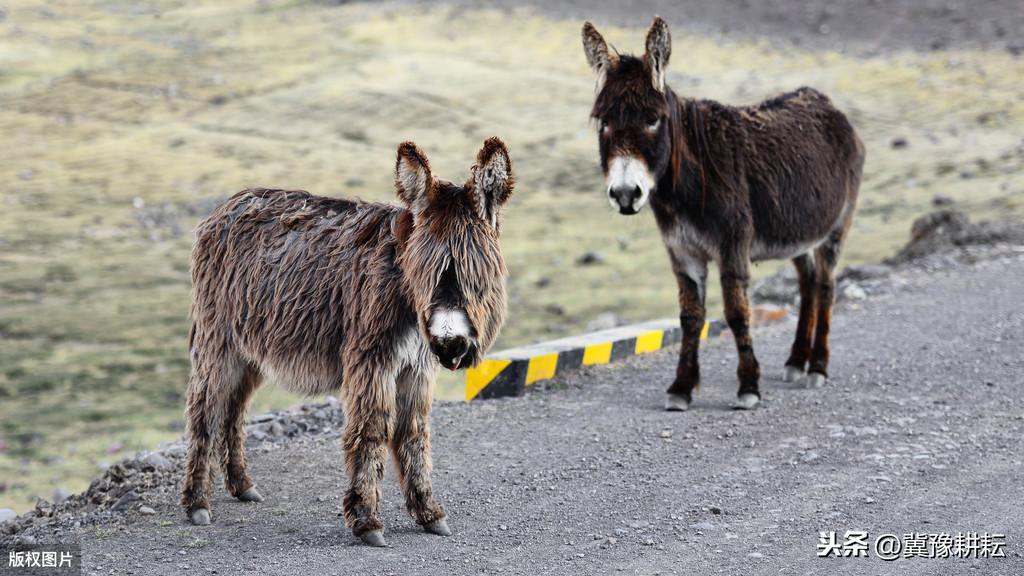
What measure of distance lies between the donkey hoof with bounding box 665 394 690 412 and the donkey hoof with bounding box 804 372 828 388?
1166 millimetres

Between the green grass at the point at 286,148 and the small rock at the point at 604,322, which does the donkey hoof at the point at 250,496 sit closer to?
the green grass at the point at 286,148

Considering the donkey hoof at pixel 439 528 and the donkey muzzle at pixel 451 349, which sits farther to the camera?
the donkey hoof at pixel 439 528

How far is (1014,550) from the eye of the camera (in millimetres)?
5656

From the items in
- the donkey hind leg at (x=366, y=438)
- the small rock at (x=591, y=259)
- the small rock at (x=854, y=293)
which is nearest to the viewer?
the donkey hind leg at (x=366, y=438)

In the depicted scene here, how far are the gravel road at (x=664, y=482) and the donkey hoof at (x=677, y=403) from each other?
3.2 inches

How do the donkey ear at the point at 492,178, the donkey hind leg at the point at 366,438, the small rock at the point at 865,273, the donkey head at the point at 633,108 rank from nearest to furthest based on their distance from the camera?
1. the donkey ear at the point at 492,178
2. the donkey hind leg at the point at 366,438
3. the donkey head at the point at 633,108
4. the small rock at the point at 865,273

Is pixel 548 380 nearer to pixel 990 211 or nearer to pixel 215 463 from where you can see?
pixel 215 463

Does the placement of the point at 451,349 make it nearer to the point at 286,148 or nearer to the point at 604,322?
the point at 604,322

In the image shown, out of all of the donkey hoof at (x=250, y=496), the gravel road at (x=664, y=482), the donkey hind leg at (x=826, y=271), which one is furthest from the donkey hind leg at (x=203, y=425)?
the donkey hind leg at (x=826, y=271)

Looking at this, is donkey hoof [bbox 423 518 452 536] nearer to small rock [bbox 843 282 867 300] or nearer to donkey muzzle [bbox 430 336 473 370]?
donkey muzzle [bbox 430 336 473 370]

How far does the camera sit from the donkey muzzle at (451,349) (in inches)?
208

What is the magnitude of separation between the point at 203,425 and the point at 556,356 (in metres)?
3.56

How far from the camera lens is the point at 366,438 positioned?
577 centimetres

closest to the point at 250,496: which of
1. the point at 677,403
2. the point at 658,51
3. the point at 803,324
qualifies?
the point at 677,403
